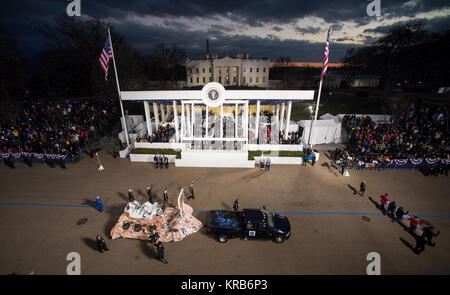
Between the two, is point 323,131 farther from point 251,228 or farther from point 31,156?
point 31,156

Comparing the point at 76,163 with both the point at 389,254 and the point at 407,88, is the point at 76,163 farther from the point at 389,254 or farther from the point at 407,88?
the point at 407,88

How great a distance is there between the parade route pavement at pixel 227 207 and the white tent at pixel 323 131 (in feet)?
17.3

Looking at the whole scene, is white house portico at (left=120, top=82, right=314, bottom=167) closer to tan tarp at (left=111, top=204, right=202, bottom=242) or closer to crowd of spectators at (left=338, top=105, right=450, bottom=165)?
crowd of spectators at (left=338, top=105, right=450, bottom=165)

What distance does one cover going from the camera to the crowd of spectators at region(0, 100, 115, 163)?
17.5 meters

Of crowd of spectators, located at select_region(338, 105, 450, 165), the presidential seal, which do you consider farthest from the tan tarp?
crowd of spectators, located at select_region(338, 105, 450, 165)

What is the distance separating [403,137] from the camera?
1817cm

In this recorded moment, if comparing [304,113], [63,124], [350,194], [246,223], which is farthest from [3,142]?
[304,113]

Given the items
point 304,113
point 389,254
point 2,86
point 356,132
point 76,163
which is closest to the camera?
point 389,254

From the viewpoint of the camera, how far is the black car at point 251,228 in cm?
874

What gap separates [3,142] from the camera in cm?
1808

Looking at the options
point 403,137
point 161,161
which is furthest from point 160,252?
point 403,137

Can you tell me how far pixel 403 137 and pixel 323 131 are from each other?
Result: 23.0ft

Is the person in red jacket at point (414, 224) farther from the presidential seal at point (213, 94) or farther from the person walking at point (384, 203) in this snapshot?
the presidential seal at point (213, 94)
